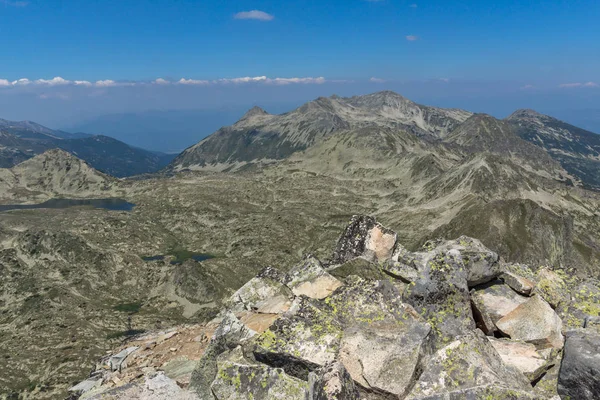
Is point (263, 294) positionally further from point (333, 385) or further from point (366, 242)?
point (333, 385)

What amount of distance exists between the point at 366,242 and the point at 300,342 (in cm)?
1096

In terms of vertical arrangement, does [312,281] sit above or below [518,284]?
below

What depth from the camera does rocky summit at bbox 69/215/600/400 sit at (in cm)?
1091

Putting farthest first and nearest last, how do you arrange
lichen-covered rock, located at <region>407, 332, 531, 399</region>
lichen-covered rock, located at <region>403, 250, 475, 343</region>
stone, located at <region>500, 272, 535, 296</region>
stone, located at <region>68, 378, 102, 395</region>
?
stone, located at <region>68, 378, 102, 395</region> → stone, located at <region>500, 272, 535, 296</region> → lichen-covered rock, located at <region>403, 250, 475, 343</region> → lichen-covered rock, located at <region>407, 332, 531, 399</region>

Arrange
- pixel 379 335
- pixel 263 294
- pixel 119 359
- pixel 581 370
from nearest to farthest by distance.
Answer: pixel 581 370
pixel 379 335
pixel 263 294
pixel 119 359

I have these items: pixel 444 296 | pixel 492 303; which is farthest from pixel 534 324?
pixel 444 296

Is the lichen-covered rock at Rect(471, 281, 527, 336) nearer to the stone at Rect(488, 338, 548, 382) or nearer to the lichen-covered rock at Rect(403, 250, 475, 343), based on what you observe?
the lichen-covered rock at Rect(403, 250, 475, 343)

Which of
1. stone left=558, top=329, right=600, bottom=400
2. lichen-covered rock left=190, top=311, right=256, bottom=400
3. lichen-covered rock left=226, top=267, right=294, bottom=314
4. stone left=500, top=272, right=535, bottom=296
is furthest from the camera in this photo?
lichen-covered rock left=226, top=267, right=294, bottom=314

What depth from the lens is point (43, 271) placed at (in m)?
194

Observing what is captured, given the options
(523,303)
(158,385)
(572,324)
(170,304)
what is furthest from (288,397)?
(170,304)

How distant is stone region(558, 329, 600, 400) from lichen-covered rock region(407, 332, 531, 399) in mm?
1034

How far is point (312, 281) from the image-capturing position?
799 inches

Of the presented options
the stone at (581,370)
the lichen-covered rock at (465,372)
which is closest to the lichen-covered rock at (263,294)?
the lichen-covered rock at (465,372)

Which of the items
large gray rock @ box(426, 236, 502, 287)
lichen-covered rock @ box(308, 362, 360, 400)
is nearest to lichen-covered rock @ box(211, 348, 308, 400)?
lichen-covered rock @ box(308, 362, 360, 400)
